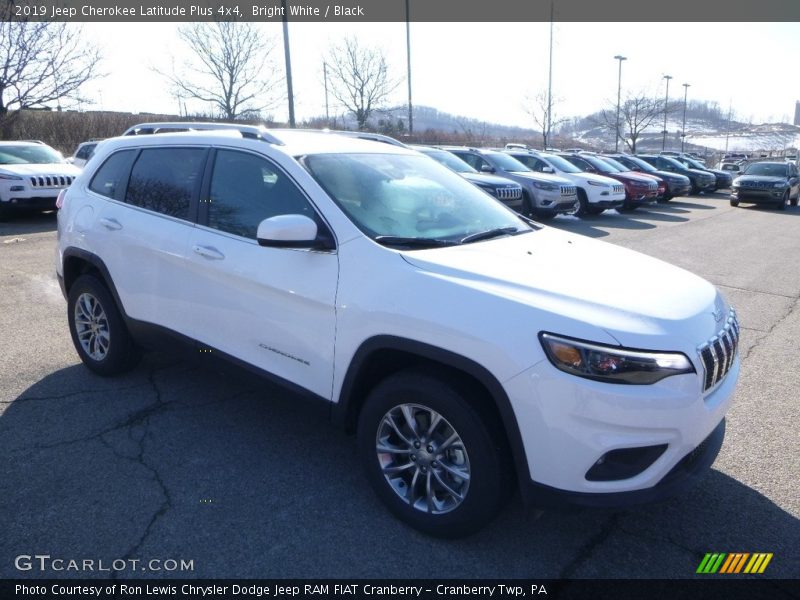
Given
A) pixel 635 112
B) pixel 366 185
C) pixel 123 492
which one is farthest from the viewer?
pixel 635 112

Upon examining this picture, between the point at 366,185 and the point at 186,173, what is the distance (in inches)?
51.6

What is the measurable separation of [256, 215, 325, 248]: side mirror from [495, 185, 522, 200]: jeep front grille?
35.7 ft

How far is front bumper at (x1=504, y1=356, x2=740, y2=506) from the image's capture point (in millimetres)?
2426

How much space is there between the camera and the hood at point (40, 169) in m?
12.7

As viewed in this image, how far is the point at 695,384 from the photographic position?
2535 millimetres

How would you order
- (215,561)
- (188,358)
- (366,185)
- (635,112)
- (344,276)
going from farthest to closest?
(635,112), (188,358), (366,185), (344,276), (215,561)

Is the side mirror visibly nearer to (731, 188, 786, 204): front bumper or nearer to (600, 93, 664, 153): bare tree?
(731, 188, 786, 204): front bumper

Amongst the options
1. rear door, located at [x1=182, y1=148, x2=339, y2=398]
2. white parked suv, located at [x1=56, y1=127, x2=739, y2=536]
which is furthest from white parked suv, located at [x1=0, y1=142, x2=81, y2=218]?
rear door, located at [x1=182, y1=148, x2=339, y2=398]

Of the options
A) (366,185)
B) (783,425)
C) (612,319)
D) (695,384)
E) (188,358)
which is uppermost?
(366,185)

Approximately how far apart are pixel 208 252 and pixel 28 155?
42.2 ft

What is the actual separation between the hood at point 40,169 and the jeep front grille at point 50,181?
0.11 meters

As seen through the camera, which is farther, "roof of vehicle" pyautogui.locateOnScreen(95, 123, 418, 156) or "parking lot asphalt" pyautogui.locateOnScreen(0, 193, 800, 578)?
"roof of vehicle" pyautogui.locateOnScreen(95, 123, 418, 156)

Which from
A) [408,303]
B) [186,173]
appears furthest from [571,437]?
[186,173]

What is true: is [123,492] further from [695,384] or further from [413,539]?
[695,384]
